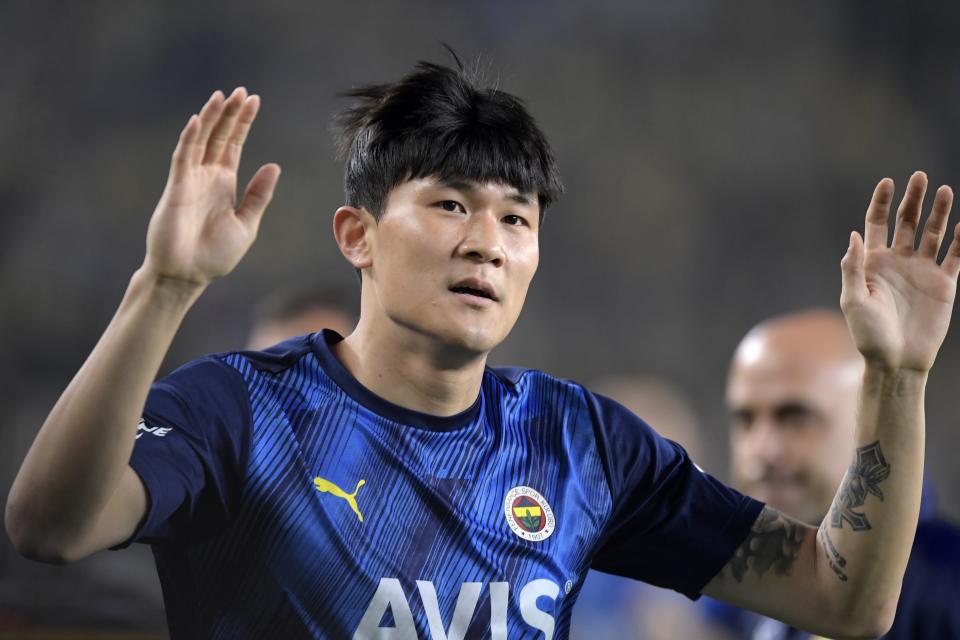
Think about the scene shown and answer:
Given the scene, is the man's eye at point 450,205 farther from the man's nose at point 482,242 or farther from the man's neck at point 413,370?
the man's neck at point 413,370

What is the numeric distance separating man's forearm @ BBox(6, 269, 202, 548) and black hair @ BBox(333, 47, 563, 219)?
776 millimetres

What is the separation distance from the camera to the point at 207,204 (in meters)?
1.75

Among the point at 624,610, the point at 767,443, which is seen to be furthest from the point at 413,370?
the point at 624,610

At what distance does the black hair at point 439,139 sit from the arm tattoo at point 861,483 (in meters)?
0.80

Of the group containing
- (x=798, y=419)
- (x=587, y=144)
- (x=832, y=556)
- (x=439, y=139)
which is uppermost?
(x=587, y=144)

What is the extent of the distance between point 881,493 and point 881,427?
12 centimetres

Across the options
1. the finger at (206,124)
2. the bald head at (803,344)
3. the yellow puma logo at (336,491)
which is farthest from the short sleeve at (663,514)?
the bald head at (803,344)

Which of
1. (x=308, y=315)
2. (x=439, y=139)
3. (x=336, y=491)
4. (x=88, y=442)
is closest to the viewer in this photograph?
(x=88, y=442)

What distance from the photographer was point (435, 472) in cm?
216

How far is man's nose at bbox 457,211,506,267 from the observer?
2.14 metres

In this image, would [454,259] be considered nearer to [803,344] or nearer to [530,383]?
[530,383]

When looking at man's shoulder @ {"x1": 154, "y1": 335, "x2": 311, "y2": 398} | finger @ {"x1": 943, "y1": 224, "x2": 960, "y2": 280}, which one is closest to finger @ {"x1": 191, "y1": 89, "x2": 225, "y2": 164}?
man's shoulder @ {"x1": 154, "y1": 335, "x2": 311, "y2": 398}

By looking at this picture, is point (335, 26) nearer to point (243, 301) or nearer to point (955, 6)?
point (243, 301)

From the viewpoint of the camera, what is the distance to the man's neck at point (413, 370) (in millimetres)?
2188
